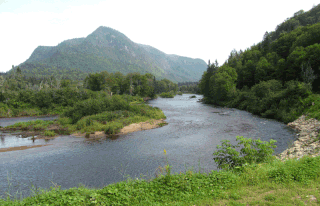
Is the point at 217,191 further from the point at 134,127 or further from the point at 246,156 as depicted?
the point at 134,127

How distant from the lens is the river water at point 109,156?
1398cm

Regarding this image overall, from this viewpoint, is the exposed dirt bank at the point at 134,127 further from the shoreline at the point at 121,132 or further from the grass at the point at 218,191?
the grass at the point at 218,191

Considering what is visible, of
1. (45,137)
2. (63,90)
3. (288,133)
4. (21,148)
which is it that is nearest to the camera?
(21,148)

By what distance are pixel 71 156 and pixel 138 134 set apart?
10950 mm

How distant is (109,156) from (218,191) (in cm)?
1439

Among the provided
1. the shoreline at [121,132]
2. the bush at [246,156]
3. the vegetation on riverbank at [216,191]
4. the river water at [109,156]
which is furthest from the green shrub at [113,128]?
the bush at [246,156]

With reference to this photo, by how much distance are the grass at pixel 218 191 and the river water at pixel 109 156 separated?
2255mm

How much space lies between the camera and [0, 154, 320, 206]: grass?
612cm

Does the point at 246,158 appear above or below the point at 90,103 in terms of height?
below

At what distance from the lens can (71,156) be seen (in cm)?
1909

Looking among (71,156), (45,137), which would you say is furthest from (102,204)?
(45,137)

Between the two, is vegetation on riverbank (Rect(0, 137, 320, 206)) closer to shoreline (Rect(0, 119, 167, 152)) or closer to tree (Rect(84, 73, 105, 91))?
shoreline (Rect(0, 119, 167, 152))

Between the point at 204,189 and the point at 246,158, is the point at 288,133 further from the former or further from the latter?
→ the point at 204,189

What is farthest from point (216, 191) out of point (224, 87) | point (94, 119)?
point (224, 87)
